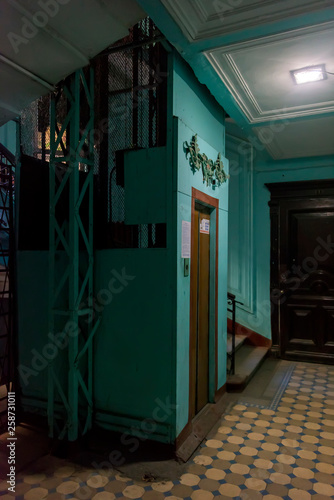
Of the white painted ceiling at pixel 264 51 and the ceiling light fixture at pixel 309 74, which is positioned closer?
the white painted ceiling at pixel 264 51

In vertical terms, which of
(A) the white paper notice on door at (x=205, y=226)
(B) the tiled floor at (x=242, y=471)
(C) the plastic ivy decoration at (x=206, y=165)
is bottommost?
(B) the tiled floor at (x=242, y=471)

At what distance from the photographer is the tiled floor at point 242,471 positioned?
252cm

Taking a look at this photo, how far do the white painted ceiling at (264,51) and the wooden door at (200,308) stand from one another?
1.21m

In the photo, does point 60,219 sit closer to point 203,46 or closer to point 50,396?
point 50,396

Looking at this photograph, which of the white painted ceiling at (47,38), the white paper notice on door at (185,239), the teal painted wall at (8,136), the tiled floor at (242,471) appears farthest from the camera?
the teal painted wall at (8,136)

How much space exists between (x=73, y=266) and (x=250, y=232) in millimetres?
3740

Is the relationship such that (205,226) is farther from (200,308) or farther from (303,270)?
(303,270)

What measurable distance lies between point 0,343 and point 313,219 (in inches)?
199

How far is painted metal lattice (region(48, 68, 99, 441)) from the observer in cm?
297

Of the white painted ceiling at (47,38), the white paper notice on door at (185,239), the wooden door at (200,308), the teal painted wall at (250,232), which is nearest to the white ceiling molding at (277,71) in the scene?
the white painted ceiling at (47,38)

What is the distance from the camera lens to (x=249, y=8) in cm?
241

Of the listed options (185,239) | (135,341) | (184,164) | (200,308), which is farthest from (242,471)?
(184,164)

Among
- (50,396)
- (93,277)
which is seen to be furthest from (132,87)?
(50,396)

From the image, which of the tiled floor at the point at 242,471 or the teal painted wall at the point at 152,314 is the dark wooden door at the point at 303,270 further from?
the teal painted wall at the point at 152,314
